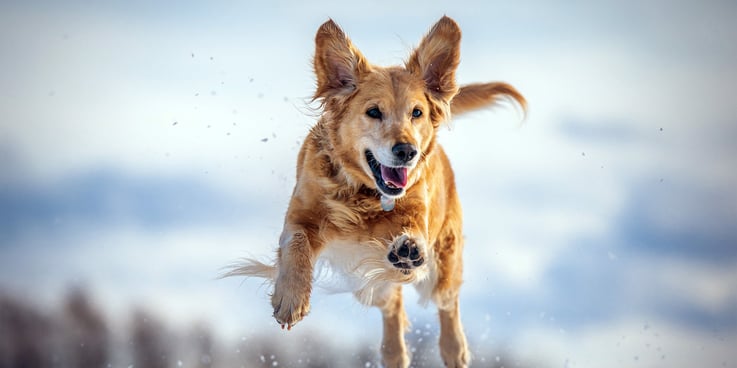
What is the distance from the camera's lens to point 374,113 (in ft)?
15.9

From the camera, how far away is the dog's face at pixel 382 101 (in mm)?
4742

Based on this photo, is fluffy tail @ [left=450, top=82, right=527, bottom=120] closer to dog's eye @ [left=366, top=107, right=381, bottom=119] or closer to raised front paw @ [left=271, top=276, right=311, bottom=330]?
dog's eye @ [left=366, top=107, right=381, bottom=119]

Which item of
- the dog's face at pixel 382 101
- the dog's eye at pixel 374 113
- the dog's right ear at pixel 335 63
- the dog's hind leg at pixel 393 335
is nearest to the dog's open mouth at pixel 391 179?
the dog's face at pixel 382 101

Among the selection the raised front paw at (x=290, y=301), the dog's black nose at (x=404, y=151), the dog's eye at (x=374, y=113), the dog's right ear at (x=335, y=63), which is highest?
the dog's right ear at (x=335, y=63)

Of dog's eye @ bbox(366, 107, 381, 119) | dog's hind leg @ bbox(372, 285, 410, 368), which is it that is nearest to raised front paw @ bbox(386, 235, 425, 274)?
dog's eye @ bbox(366, 107, 381, 119)

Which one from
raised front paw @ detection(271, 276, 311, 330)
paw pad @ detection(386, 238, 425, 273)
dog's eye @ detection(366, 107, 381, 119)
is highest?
dog's eye @ detection(366, 107, 381, 119)

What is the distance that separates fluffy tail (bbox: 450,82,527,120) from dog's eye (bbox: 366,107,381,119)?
1427mm

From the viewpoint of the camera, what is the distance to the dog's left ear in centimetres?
500

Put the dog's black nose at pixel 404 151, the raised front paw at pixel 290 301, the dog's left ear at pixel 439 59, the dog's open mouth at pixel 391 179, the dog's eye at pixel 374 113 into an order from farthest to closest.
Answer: the dog's left ear at pixel 439 59
the dog's eye at pixel 374 113
the dog's open mouth at pixel 391 179
the dog's black nose at pixel 404 151
the raised front paw at pixel 290 301

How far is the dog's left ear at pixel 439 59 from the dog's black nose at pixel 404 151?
0.70m

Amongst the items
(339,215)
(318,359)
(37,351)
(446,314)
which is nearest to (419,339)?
(446,314)

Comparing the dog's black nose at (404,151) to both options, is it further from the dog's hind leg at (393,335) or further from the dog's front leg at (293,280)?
the dog's hind leg at (393,335)

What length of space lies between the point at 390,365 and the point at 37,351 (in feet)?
66.5

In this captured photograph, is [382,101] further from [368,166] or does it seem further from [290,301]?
[290,301]
